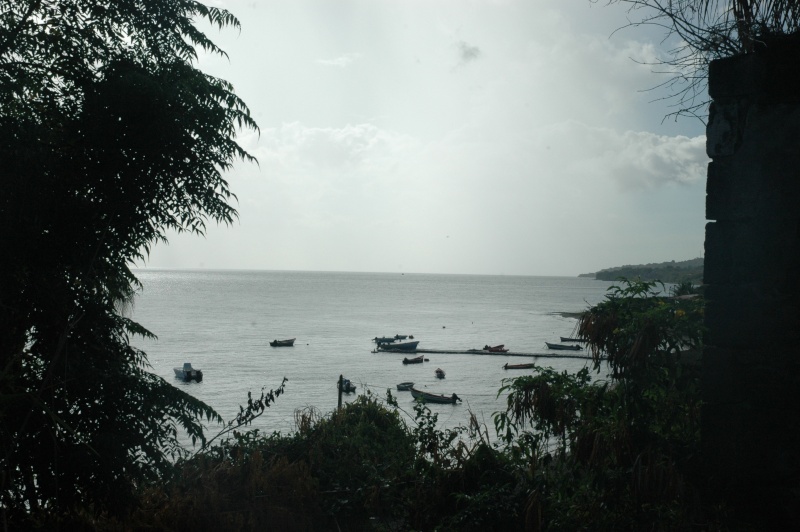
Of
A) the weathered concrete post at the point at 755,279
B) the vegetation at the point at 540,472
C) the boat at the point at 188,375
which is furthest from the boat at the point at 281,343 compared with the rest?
the weathered concrete post at the point at 755,279

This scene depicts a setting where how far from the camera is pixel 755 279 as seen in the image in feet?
13.5

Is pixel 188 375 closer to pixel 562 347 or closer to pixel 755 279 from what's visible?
pixel 562 347

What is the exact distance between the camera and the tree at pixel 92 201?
780 cm

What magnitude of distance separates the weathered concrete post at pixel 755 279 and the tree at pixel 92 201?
6.31 metres

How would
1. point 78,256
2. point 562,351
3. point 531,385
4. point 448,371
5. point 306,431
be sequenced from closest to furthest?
1. point 531,385
2. point 78,256
3. point 306,431
4. point 448,371
5. point 562,351

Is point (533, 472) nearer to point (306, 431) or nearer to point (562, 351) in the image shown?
point (306, 431)

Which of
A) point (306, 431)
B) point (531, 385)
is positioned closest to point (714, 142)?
point (531, 385)

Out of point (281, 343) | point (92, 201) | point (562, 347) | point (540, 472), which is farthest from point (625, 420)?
point (562, 347)

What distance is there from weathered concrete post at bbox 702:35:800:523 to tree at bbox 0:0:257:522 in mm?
6307

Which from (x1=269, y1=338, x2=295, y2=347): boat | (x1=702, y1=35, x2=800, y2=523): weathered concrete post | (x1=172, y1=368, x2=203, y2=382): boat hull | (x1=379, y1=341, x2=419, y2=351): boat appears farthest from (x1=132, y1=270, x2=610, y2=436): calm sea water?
(x1=702, y1=35, x2=800, y2=523): weathered concrete post

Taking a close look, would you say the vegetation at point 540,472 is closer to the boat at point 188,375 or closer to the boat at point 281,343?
the boat at point 188,375

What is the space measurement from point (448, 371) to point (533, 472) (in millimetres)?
44395

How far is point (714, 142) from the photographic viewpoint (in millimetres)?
4203

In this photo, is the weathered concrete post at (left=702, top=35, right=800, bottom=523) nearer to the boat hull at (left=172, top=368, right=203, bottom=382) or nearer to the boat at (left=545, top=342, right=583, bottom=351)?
the boat hull at (left=172, top=368, right=203, bottom=382)
